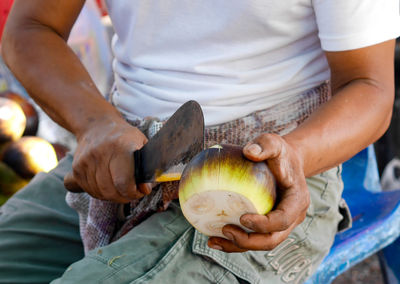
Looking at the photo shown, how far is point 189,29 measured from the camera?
127 centimetres

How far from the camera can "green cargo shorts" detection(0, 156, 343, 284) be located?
3.64 feet

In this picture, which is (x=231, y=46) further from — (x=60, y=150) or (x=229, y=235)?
(x=60, y=150)

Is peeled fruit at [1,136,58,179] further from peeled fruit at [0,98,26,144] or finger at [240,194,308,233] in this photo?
finger at [240,194,308,233]

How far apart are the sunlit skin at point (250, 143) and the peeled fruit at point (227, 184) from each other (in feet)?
0.08

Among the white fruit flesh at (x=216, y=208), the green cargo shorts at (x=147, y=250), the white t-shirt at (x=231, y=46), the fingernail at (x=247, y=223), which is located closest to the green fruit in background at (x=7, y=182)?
the green cargo shorts at (x=147, y=250)

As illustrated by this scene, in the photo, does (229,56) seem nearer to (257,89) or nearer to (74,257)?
(257,89)

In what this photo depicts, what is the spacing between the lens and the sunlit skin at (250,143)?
915mm

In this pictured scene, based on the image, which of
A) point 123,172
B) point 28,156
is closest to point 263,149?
point 123,172

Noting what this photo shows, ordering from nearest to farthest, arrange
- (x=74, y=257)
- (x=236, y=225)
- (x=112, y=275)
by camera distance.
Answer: (x=236, y=225)
(x=112, y=275)
(x=74, y=257)

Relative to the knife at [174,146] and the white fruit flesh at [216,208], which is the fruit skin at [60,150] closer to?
the knife at [174,146]

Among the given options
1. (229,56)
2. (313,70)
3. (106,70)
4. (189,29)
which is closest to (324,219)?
(313,70)

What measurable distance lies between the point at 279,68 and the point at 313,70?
0.40ft

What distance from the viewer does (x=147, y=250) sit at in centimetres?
114

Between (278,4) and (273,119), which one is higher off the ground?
(278,4)
